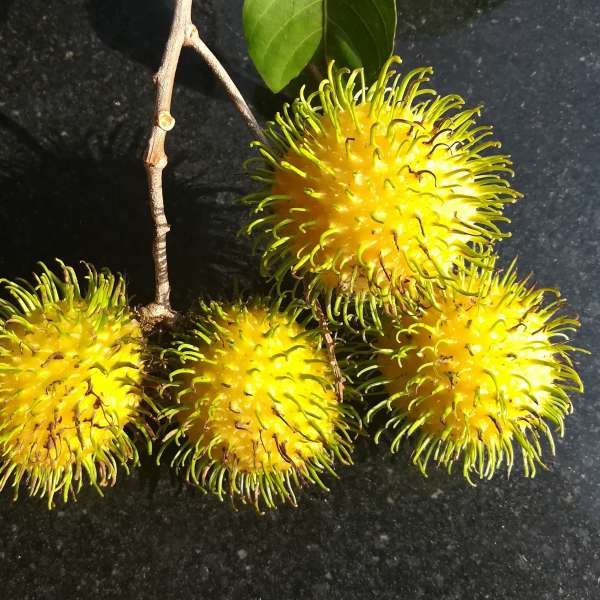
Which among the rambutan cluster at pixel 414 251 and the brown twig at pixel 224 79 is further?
the brown twig at pixel 224 79

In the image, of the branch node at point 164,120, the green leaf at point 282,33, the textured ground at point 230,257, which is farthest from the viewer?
the textured ground at point 230,257

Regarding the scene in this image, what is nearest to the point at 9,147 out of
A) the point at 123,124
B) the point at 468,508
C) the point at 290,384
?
the point at 123,124

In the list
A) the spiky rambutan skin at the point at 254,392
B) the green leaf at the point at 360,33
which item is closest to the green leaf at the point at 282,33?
the green leaf at the point at 360,33

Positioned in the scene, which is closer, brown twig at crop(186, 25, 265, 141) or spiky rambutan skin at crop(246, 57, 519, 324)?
spiky rambutan skin at crop(246, 57, 519, 324)

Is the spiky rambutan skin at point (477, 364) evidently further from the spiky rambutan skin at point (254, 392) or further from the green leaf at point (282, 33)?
the green leaf at point (282, 33)

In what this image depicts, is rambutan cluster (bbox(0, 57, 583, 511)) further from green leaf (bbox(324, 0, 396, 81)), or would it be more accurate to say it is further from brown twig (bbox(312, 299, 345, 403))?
green leaf (bbox(324, 0, 396, 81))

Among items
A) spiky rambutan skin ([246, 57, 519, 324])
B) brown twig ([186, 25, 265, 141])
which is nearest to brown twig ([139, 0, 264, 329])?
brown twig ([186, 25, 265, 141])

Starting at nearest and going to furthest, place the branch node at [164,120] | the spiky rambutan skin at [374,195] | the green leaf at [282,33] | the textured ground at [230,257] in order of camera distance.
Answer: the spiky rambutan skin at [374,195] < the branch node at [164,120] < the green leaf at [282,33] < the textured ground at [230,257]
